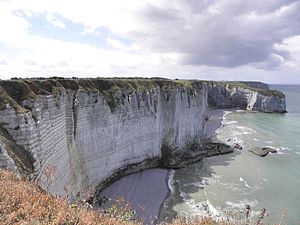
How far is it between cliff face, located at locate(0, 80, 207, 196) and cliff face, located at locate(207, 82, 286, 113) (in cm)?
7242

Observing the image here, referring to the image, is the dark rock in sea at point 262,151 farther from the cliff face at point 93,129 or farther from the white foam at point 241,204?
the white foam at point 241,204

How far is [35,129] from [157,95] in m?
26.6

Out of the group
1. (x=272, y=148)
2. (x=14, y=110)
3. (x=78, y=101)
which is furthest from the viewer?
(x=272, y=148)

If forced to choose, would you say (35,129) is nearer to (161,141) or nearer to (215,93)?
(161,141)

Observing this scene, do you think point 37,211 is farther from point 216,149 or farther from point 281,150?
point 281,150

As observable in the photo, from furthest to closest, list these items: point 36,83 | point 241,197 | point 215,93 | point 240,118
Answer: point 215,93, point 240,118, point 241,197, point 36,83

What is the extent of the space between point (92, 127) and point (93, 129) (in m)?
0.24

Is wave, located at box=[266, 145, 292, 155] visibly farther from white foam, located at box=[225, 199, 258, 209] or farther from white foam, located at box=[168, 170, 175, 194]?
white foam, located at box=[225, 199, 258, 209]

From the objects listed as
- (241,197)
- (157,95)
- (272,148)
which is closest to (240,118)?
(272,148)

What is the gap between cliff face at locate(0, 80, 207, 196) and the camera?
789 inches

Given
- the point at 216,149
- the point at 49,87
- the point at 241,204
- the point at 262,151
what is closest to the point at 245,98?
the point at 262,151

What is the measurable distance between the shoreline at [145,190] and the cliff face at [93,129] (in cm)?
146

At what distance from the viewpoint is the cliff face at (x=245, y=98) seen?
121 meters

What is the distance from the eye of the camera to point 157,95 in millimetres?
45781
